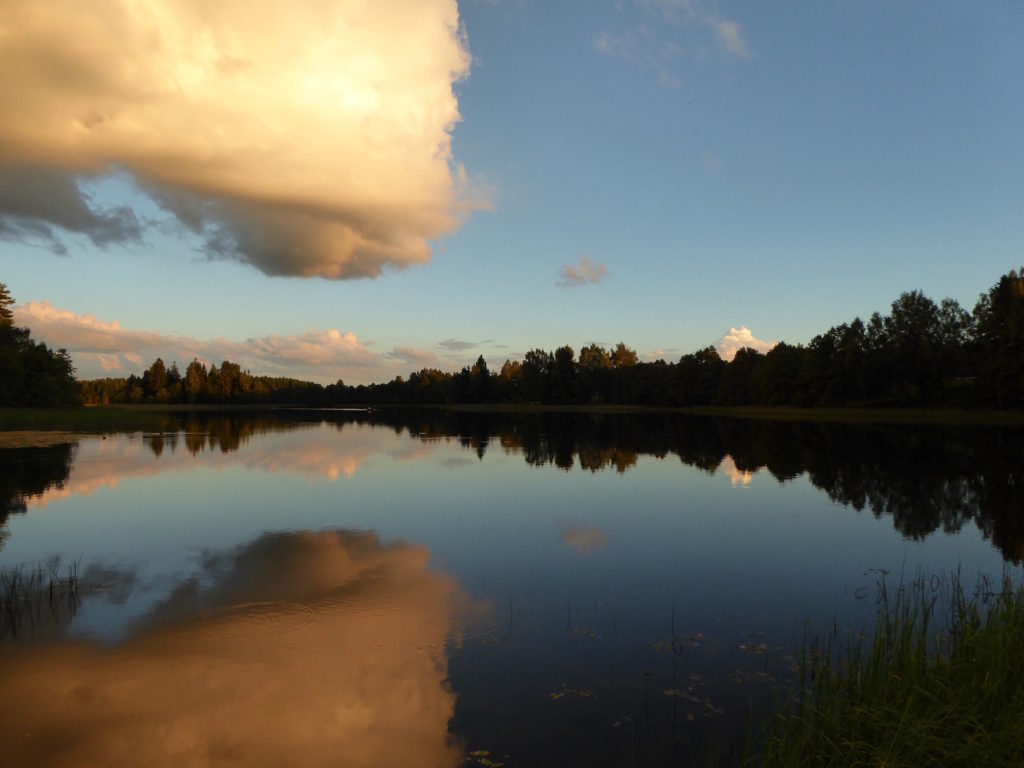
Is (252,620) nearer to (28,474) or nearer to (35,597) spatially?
(35,597)

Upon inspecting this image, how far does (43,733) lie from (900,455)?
45.1 metres

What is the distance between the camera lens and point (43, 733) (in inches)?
311

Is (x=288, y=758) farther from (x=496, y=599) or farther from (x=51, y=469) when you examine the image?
(x=51, y=469)

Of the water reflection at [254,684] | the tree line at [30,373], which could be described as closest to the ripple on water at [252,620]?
the water reflection at [254,684]

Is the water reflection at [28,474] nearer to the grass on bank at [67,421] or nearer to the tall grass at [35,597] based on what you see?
the tall grass at [35,597]

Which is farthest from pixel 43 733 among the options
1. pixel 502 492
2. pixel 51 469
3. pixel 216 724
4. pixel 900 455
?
pixel 900 455

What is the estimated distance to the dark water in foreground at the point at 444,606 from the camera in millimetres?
8023

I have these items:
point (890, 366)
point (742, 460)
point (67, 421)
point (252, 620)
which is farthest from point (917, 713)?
point (890, 366)

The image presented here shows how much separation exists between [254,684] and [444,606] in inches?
166

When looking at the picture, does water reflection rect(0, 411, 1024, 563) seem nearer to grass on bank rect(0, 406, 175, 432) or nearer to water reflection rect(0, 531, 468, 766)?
water reflection rect(0, 531, 468, 766)

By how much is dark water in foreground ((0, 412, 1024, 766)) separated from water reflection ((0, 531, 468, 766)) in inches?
1.7

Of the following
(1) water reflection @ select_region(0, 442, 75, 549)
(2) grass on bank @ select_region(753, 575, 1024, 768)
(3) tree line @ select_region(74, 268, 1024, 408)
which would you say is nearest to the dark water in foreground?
(1) water reflection @ select_region(0, 442, 75, 549)

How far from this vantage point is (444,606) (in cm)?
1264

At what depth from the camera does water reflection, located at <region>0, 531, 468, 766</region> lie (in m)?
7.66
